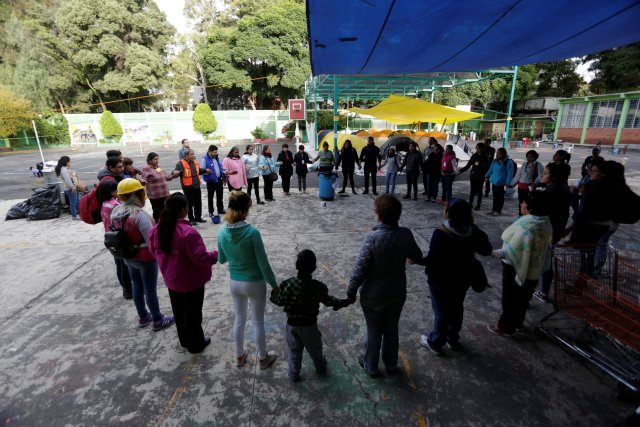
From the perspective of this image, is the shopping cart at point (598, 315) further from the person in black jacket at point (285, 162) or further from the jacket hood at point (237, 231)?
the person in black jacket at point (285, 162)

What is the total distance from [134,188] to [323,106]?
133ft

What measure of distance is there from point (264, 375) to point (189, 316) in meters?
0.86

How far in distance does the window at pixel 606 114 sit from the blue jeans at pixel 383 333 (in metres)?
33.6

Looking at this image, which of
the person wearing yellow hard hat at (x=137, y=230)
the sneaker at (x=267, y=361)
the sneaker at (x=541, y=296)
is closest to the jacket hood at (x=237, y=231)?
the person wearing yellow hard hat at (x=137, y=230)

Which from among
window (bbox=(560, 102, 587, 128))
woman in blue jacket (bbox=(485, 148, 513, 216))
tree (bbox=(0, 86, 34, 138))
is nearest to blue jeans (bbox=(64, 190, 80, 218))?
woman in blue jacket (bbox=(485, 148, 513, 216))

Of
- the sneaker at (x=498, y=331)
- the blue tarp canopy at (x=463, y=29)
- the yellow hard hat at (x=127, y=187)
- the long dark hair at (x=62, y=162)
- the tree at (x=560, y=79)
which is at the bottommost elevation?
the sneaker at (x=498, y=331)

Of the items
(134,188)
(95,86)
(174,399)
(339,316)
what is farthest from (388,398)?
(95,86)

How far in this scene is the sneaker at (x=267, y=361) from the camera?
2875 millimetres

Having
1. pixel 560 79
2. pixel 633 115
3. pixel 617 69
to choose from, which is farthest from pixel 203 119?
pixel 560 79

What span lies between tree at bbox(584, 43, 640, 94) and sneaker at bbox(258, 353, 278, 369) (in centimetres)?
3967

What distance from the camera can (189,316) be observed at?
2947 millimetres

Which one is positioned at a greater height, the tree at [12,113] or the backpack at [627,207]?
the tree at [12,113]

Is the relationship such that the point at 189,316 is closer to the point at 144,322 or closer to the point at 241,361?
the point at 241,361

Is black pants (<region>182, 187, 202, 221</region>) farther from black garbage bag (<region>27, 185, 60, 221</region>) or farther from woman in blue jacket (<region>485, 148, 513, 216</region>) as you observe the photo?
woman in blue jacket (<region>485, 148, 513, 216</region>)
